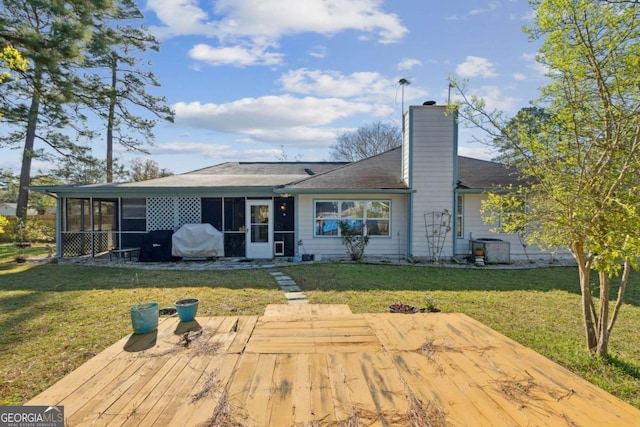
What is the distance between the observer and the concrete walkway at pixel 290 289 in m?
6.10

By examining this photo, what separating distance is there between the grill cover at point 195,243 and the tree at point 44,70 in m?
6.76

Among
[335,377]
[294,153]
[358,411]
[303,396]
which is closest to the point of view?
[358,411]

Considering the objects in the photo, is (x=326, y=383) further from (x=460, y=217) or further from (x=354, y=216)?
(x=460, y=217)

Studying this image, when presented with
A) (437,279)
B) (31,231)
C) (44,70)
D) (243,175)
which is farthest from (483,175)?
(31,231)

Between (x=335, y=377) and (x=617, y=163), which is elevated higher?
(x=617, y=163)

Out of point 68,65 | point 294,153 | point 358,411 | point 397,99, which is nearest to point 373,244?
point 397,99

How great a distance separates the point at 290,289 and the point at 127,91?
17650 mm

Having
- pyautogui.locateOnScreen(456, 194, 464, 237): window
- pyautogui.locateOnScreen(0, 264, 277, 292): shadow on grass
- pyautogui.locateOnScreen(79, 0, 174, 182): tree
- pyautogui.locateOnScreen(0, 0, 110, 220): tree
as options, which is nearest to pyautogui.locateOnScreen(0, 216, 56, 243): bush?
pyautogui.locateOnScreen(0, 0, 110, 220): tree

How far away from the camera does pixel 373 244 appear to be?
426 inches

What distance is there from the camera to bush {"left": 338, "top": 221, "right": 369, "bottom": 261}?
10.4 metres

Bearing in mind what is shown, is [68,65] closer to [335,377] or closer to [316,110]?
[316,110]

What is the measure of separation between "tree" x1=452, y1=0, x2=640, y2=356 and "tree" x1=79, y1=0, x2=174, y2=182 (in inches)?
733

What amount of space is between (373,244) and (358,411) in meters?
9.01

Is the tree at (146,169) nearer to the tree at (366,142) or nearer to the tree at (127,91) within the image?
the tree at (127,91)
